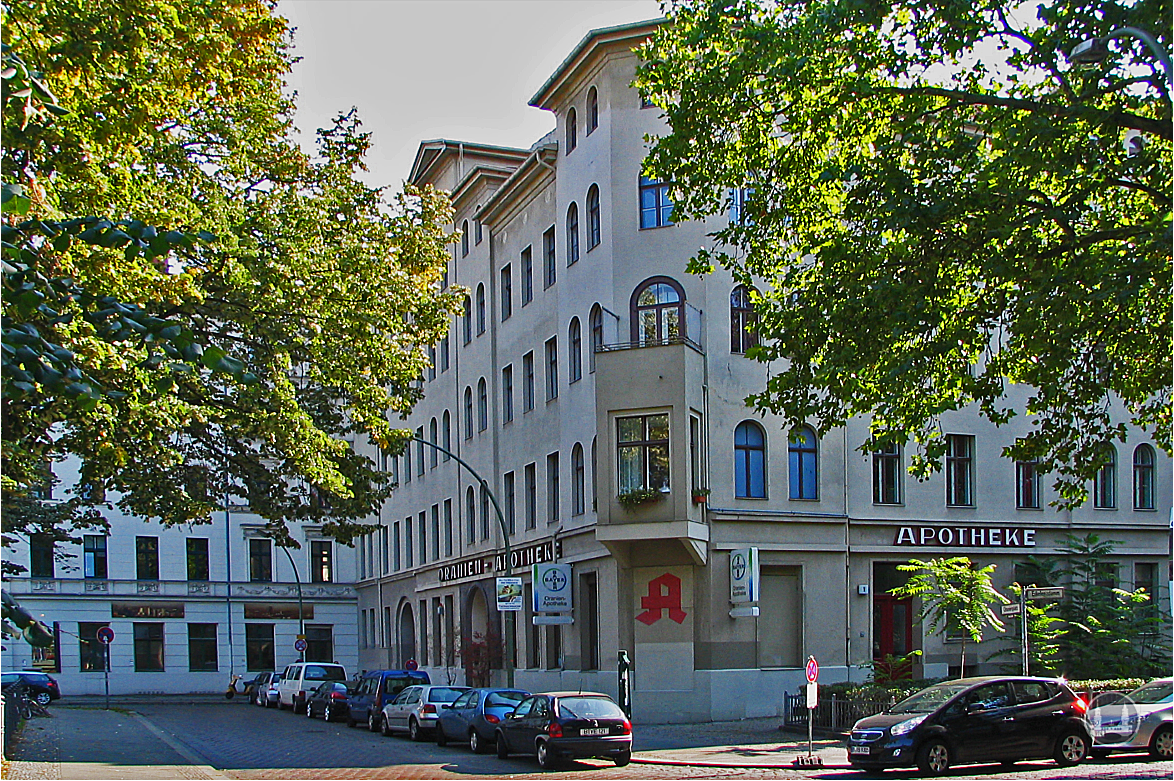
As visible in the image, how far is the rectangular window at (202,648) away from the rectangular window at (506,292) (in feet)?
107

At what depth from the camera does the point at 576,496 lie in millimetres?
36750

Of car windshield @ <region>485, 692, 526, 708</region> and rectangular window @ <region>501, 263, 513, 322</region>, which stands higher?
rectangular window @ <region>501, 263, 513, 322</region>

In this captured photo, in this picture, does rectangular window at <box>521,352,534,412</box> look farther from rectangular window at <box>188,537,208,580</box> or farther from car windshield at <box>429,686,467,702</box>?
rectangular window at <box>188,537,208,580</box>

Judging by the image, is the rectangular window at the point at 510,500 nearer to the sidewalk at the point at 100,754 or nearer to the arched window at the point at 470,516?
the arched window at the point at 470,516

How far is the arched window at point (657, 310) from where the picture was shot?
108 ft

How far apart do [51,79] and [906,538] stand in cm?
2563

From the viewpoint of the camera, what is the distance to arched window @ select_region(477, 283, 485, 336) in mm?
46219

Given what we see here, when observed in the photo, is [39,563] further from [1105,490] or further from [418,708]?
[1105,490]

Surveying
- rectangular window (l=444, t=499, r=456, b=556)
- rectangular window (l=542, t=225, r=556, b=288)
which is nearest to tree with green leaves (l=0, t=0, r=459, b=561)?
rectangular window (l=542, t=225, r=556, b=288)

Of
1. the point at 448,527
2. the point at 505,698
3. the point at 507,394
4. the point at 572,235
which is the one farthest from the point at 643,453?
the point at 448,527

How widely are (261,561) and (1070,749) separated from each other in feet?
181

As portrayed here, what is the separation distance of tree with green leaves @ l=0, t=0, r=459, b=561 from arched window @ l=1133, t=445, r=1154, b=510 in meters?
22.1

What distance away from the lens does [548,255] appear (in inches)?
1556

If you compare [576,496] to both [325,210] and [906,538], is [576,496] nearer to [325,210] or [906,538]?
[906,538]
